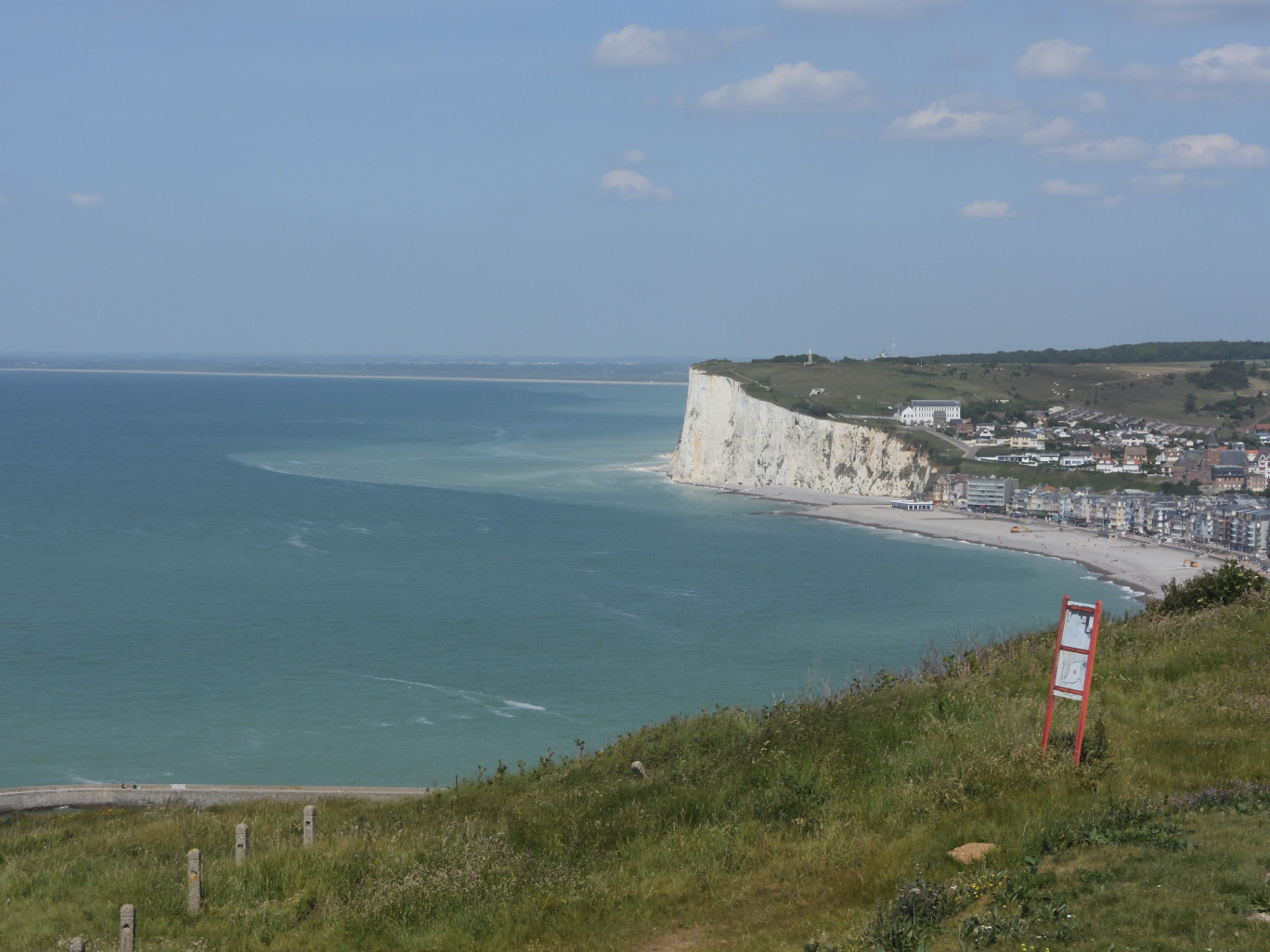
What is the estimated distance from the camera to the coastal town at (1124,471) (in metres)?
65.1

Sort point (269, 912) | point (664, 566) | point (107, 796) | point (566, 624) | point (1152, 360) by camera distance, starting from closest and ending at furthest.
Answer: point (269, 912) < point (107, 796) < point (566, 624) < point (664, 566) < point (1152, 360)

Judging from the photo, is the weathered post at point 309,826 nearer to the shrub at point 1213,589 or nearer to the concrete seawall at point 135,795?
the concrete seawall at point 135,795

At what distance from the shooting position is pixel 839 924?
6.55 metres

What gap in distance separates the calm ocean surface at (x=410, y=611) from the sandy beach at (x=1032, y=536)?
2.48 m

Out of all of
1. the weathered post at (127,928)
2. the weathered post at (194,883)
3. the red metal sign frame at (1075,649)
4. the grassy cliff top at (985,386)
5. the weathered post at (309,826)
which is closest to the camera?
the weathered post at (127,928)

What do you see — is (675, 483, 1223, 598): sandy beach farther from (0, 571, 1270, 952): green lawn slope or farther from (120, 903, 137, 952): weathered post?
(120, 903, 137, 952): weathered post

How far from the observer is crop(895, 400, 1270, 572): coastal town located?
6506 centimetres

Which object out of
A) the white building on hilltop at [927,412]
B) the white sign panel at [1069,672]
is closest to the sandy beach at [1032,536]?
the white building on hilltop at [927,412]

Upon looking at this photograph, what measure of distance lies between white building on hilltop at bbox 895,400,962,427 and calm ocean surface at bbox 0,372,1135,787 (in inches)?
727

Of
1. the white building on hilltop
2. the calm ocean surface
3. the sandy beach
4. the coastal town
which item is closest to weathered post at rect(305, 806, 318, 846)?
the calm ocean surface

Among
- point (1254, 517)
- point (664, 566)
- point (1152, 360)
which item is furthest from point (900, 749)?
point (1152, 360)

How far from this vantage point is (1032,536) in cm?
6669

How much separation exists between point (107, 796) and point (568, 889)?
14428 mm

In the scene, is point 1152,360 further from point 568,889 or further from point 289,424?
point 568,889
